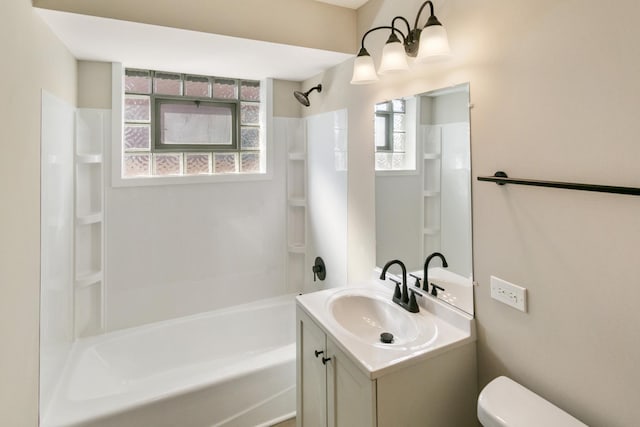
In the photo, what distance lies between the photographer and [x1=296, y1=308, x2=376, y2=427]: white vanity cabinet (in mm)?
1290

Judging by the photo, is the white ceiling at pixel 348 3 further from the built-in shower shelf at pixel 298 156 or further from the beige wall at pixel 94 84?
the beige wall at pixel 94 84

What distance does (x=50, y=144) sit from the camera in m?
1.78

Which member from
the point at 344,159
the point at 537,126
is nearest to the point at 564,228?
the point at 537,126

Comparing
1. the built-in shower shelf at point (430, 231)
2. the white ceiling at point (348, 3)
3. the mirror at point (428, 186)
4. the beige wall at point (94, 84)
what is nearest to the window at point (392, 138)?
the mirror at point (428, 186)

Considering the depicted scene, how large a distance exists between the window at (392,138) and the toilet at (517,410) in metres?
1.10

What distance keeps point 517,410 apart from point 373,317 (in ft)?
2.71

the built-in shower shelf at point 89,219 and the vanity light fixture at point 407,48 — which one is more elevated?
the vanity light fixture at point 407,48

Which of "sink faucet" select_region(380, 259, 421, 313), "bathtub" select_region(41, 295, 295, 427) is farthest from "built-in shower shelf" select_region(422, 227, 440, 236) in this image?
"bathtub" select_region(41, 295, 295, 427)

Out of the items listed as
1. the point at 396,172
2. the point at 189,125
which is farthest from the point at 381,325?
the point at 189,125

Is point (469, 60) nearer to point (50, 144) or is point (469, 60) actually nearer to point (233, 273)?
point (50, 144)

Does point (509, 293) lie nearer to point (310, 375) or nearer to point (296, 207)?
point (310, 375)

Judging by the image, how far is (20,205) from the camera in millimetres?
1412

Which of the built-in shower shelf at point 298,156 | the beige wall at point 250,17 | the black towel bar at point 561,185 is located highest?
the beige wall at point 250,17

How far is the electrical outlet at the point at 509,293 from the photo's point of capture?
1.26 m
